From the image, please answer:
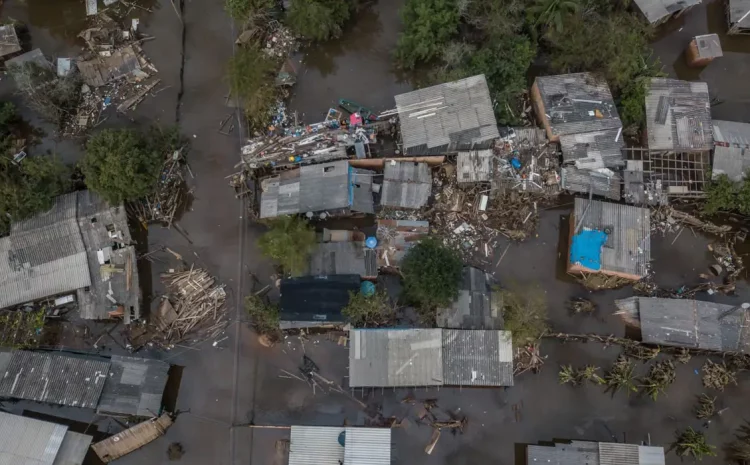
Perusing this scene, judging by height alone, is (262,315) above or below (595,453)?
above

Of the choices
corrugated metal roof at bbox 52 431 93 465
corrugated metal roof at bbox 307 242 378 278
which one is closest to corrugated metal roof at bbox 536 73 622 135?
corrugated metal roof at bbox 307 242 378 278

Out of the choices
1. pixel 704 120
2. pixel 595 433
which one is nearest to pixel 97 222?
pixel 595 433

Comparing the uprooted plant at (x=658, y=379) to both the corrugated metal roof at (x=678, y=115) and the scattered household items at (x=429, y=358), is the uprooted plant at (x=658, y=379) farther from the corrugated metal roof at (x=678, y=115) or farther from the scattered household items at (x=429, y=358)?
the corrugated metal roof at (x=678, y=115)

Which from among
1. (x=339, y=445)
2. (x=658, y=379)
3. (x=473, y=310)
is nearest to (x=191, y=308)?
(x=339, y=445)

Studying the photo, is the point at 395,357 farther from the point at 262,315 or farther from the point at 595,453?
the point at 595,453

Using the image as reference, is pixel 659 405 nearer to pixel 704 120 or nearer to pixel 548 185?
pixel 548 185

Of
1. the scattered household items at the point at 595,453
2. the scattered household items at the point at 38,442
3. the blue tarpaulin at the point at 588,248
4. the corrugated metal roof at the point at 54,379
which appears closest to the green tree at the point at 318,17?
the blue tarpaulin at the point at 588,248
